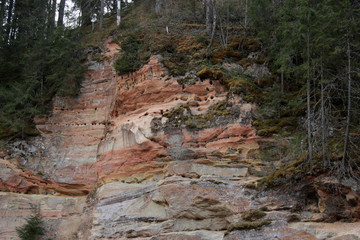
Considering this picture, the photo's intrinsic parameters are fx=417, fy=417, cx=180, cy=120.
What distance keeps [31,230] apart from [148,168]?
5.58 meters

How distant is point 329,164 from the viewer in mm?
12742

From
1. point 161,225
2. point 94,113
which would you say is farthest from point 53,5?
→ point 161,225

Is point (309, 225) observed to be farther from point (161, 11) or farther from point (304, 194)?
point (161, 11)

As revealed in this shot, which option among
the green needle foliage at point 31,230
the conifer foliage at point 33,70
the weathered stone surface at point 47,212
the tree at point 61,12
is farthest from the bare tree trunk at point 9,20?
the green needle foliage at point 31,230

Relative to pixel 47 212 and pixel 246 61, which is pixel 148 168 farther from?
pixel 246 61

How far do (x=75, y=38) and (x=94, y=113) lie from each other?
7.06 m

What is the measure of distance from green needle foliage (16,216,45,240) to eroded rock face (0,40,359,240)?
0.57 metres

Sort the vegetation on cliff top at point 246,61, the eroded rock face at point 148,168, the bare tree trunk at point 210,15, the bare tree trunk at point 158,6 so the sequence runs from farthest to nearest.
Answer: the bare tree trunk at point 158,6 < the bare tree trunk at point 210,15 < the vegetation on cliff top at point 246,61 < the eroded rock face at point 148,168

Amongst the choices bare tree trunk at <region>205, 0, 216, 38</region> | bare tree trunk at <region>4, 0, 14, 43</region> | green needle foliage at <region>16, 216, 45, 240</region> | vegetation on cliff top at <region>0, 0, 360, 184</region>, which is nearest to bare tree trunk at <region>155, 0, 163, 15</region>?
vegetation on cliff top at <region>0, 0, 360, 184</region>

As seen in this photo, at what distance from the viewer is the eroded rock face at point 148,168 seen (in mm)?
13641

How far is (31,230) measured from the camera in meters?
17.5

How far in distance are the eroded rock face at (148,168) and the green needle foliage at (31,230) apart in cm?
57

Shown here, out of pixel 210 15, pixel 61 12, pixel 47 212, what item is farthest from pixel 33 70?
pixel 210 15

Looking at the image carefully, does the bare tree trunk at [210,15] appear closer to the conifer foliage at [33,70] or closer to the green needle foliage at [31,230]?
the conifer foliage at [33,70]
